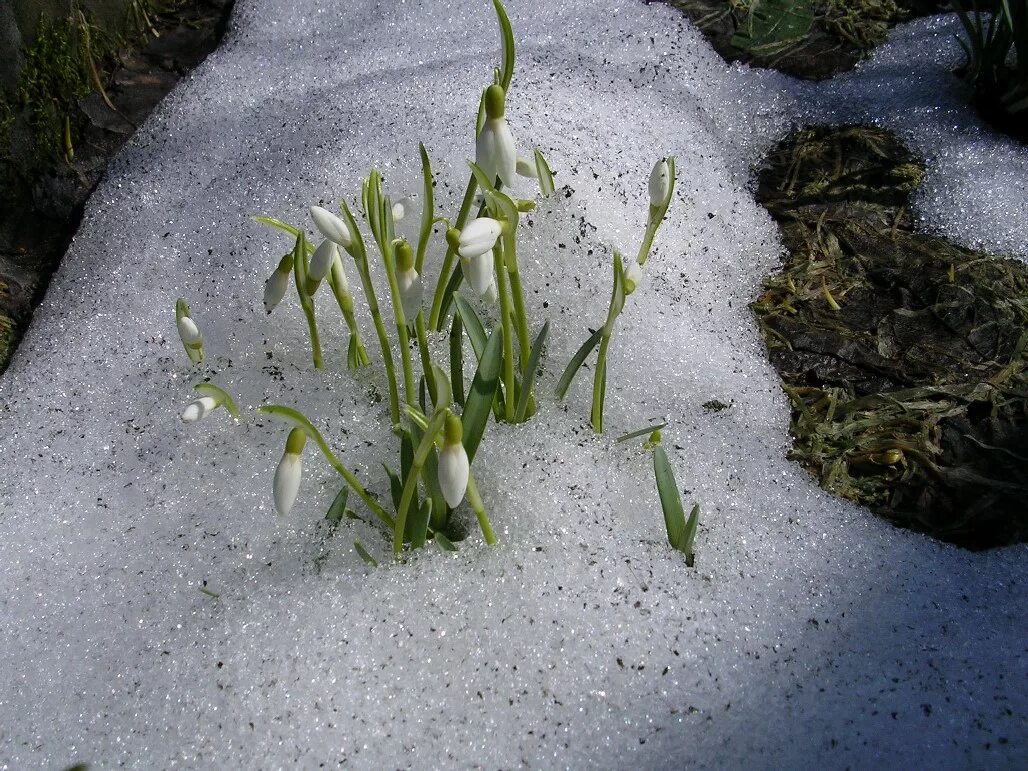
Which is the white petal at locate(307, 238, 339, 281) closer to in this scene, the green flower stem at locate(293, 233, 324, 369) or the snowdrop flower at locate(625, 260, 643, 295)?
the green flower stem at locate(293, 233, 324, 369)

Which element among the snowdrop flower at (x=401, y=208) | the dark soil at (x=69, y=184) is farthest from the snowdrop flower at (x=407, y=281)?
the dark soil at (x=69, y=184)

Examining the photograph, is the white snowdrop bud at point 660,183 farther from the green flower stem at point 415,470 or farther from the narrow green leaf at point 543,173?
the green flower stem at point 415,470

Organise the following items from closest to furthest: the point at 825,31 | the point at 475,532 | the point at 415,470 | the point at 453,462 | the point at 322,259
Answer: the point at 453,462, the point at 415,470, the point at 322,259, the point at 475,532, the point at 825,31

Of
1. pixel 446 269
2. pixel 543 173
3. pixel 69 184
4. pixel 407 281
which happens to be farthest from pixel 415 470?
pixel 69 184

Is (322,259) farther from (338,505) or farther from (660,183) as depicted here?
(660,183)

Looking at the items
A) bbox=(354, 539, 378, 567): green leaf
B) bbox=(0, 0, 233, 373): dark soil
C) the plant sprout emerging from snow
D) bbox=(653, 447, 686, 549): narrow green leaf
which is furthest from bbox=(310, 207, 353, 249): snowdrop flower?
bbox=(0, 0, 233, 373): dark soil

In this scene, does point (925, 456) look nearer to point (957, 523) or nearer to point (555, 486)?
point (957, 523)
